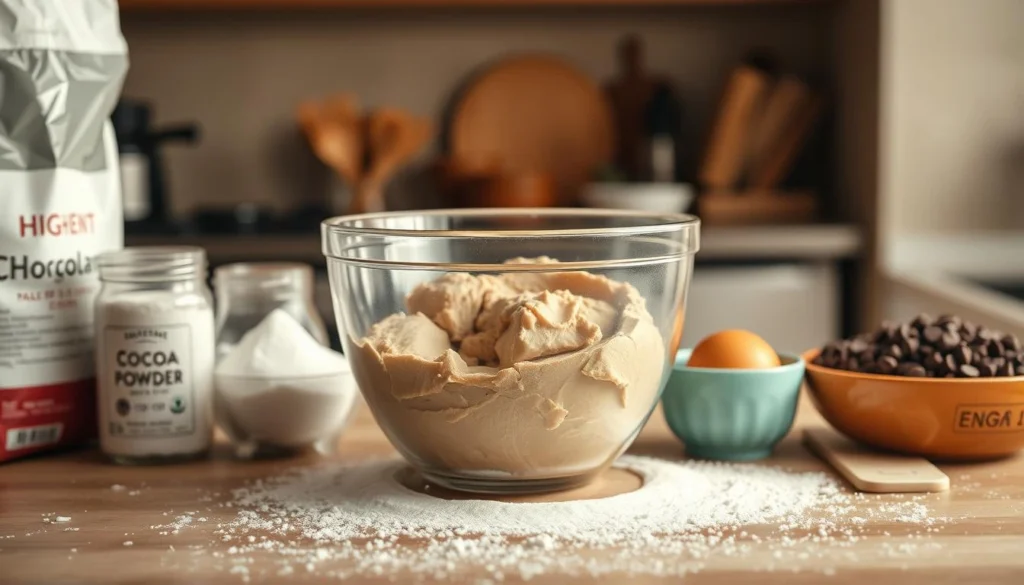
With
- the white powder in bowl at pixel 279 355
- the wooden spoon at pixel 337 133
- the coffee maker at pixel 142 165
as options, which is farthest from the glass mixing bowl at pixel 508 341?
the wooden spoon at pixel 337 133

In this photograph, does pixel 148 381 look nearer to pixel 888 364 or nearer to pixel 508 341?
pixel 508 341

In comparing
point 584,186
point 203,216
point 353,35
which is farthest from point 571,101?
point 203,216

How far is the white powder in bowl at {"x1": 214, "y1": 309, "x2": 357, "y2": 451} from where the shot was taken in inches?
36.2

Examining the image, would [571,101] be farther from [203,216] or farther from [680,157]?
[203,216]

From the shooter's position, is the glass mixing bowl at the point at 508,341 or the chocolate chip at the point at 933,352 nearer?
the glass mixing bowl at the point at 508,341

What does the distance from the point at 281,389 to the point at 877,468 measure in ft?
1.61

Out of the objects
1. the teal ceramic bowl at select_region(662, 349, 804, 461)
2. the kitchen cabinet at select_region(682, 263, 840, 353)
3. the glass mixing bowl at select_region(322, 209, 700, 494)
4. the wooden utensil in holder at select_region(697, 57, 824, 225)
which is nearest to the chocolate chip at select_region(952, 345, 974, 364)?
the teal ceramic bowl at select_region(662, 349, 804, 461)

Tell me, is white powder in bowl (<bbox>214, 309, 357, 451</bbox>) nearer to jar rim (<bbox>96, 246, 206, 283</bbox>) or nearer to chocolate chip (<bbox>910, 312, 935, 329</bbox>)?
jar rim (<bbox>96, 246, 206, 283</bbox>)

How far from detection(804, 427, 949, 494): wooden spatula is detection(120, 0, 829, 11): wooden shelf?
173cm

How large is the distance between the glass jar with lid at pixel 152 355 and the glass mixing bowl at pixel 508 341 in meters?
0.15

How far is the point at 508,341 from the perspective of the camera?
0.77m

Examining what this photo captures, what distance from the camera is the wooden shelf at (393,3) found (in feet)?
8.10

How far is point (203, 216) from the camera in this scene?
2334mm

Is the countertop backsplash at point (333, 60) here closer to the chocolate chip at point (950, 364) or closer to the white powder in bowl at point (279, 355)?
the white powder in bowl at point (279, 355)
